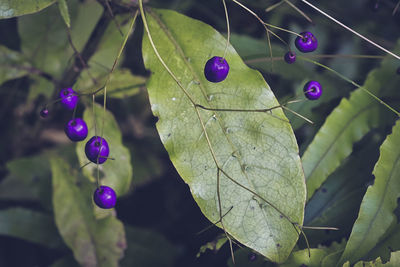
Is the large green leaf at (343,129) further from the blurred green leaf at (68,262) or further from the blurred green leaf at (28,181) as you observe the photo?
the blurred green leaf at (28,181)

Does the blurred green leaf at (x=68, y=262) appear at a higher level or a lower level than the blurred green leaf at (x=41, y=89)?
lower

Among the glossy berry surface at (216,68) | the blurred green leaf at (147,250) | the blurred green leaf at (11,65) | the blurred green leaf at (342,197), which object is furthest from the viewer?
the blurred green leaf at (147,250)

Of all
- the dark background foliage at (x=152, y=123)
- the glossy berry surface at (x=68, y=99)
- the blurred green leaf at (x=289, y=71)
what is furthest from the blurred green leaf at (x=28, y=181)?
the blurred green leaf at (x=289, y=71)

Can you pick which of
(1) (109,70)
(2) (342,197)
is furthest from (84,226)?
(2) (342,197)

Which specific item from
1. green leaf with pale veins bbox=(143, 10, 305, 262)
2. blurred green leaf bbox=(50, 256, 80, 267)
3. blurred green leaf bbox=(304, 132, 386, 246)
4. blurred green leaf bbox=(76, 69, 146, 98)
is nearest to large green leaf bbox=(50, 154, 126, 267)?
blurred green leaf bbox=(50, 256, 80, 267)

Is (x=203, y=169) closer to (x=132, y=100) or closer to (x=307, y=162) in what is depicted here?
(x=307, y=162)

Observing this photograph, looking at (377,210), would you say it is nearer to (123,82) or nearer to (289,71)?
(289,71)

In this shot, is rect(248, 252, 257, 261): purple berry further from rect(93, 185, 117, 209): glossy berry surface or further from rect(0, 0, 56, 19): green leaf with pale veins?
rect(0, 0, 56, 19): green leaf with pale veins
